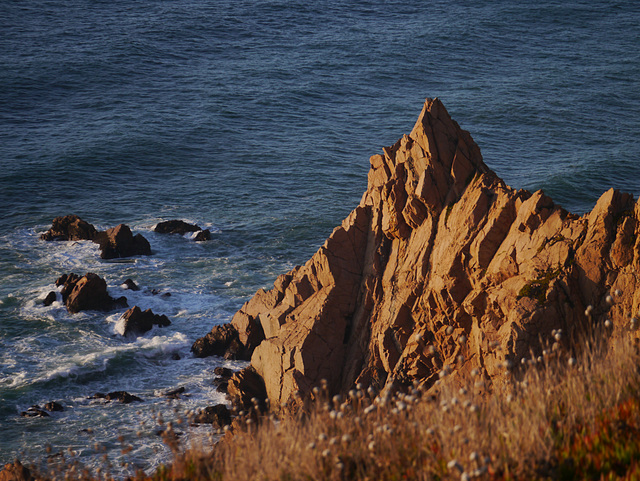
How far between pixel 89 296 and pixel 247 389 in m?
13.8

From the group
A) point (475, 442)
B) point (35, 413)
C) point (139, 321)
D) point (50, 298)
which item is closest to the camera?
point (475, 442)

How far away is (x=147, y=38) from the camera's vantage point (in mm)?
90188

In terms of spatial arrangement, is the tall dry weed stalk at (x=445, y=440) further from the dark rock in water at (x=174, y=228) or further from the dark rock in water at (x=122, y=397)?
the dark rock in water at (x=174, y=228)

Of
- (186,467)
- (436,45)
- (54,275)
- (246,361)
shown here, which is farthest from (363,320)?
(436,45)

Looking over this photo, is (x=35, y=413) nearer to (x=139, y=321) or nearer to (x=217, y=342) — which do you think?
(x=139, y=321)

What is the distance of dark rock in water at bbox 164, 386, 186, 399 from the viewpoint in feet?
85.9

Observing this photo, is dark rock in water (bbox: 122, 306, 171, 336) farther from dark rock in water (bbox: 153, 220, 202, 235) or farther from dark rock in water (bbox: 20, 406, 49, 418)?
dark rock in water (bbox: 153, 220, 202, 235)

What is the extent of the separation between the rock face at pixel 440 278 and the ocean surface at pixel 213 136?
5.47m

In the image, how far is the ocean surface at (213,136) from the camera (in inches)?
1152

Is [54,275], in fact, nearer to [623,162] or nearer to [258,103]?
[258,103]

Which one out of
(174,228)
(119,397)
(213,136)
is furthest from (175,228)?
(213,136)

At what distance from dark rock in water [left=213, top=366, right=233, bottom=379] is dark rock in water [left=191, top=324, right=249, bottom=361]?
1255 millimetres

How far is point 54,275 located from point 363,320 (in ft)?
75.7

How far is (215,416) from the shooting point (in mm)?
23188
